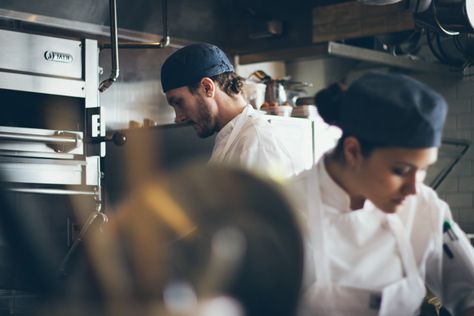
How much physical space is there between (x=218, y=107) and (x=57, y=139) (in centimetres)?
74

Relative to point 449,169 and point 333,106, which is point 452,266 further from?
point 449,169

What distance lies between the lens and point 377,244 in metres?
1.88

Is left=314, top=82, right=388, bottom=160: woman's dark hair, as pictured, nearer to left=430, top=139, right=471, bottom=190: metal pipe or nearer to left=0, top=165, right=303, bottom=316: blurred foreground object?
left=0, top=165, right=303, bottom=316: blurred foreground object

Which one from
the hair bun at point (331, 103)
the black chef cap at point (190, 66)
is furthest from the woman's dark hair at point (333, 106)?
the black chef cap at point (190, 66)

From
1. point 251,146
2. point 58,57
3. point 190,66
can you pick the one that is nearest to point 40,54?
point 58,57

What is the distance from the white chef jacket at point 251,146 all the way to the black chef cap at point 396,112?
3.75ft

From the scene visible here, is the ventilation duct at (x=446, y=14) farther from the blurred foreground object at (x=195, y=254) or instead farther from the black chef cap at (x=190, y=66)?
the blurred foreground object at (x=195, y=254)

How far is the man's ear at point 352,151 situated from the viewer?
1824 mm

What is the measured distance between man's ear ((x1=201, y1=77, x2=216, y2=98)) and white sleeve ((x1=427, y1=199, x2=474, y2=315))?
1.50m

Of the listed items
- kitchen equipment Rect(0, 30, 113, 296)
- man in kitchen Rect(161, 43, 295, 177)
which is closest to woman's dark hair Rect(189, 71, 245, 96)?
man in kitchen Rect(161, 43, 295, 177)

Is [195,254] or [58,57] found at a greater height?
[58,57]

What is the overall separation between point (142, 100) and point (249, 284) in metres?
4.10

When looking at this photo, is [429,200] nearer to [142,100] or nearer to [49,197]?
[49,197]

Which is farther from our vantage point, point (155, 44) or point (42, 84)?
point (155, 44)
